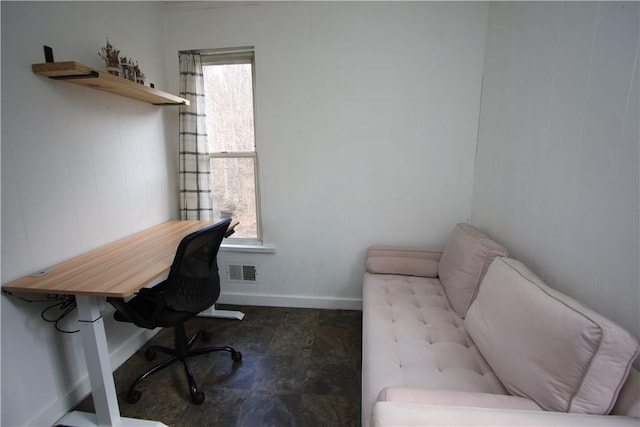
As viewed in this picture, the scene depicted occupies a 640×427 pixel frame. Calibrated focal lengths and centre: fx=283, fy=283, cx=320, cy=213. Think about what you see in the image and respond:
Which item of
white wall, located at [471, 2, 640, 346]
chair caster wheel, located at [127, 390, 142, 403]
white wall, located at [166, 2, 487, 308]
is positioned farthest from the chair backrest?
white wall, located at [471, 2, 640, 346]

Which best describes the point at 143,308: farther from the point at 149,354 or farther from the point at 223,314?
the point at 223,314

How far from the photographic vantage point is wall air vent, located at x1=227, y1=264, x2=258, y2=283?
263 cm

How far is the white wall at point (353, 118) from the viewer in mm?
2160

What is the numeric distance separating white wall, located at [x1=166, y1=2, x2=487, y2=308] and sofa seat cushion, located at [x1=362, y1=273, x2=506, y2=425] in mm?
673

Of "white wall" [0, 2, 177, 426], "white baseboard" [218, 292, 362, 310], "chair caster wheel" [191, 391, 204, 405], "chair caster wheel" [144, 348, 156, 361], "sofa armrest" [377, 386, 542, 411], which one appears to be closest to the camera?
"sofa armrest" [377, 386, 542, 411]

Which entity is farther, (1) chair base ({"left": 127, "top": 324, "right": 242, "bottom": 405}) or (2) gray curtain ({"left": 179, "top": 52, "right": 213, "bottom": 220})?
(2) gray curtain ({"left": 179, "top": 52, "right": 213, "bottom": 220})

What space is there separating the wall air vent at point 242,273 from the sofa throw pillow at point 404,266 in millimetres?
1087

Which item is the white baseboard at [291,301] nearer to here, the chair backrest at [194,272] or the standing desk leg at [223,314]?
the standing desk leg at [223,314]

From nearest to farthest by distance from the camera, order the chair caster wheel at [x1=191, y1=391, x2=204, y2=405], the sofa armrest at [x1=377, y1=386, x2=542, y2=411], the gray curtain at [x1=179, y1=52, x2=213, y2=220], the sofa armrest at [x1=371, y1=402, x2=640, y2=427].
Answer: the sofa armrest at [x1=371, y1=402, x2=640, y2=427] → the sofa armrest at [x1=377, y1=386, x2=542, y2=411] → the chair caster wheel at [x1=191, y1=391, x2=204, y2=405] → the gray curtain at [x1=179, y1=52, x2=213, y2=220]

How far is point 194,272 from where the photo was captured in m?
1.58

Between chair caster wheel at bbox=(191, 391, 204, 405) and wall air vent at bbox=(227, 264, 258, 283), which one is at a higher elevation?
wall air vent at bbox=(227, 264, 258, 283)

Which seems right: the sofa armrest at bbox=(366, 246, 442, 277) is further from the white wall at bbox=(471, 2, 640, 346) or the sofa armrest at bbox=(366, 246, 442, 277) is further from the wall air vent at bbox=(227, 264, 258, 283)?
the wall air vent at bbox=(227, 264, 258, 283)

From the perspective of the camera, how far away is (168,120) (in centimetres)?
244

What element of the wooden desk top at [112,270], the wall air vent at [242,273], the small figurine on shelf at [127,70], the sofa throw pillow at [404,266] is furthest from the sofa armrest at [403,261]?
the small figurine on shelf at [127,70]
